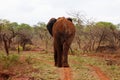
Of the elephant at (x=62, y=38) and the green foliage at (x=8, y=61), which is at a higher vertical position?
the elephant at (x=62, y=38)

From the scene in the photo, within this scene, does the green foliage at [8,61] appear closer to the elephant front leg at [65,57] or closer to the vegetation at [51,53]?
the vegetation at [51,53]

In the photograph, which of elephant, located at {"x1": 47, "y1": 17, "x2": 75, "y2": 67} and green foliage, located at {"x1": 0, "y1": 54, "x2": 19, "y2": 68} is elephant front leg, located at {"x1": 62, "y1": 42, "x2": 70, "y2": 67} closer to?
elephant, located at {"x1": 47, "y1": 17, "x2": 75, "y2": 67}

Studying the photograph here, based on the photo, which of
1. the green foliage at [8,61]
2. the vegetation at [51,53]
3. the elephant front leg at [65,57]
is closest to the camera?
the vegetation at [51,53]

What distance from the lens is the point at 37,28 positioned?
52.7 metres

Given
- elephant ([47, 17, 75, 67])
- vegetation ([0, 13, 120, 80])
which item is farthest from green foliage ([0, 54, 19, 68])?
elephant ([47, 17, 75, 67])

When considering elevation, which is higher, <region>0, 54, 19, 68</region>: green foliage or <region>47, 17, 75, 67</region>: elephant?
<region>47, 17, 75, 67</region>: elephant

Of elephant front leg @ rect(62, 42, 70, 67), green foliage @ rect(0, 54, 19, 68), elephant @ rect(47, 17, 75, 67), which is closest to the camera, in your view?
elephant front leg @ rect(62, 42, 70, 67)

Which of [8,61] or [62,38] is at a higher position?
[62,38]

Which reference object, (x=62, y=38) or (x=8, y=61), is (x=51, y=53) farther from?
(x=62, y=38)

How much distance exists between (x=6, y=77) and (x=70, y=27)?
4213 millimetres

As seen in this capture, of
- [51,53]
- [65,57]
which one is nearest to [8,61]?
[65,57]

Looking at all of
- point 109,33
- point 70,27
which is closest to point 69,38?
point 70,27

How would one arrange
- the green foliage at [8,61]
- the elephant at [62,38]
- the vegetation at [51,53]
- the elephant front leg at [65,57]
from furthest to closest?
the green foliage at [8,61] → the elephant at [62,38] → the elephant front leg at [65,57] → the vegetation at [51,53]

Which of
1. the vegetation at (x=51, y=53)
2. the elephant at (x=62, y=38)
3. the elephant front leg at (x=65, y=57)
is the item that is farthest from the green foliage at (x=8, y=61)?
the elephant front leg at (x=65, y=57)
